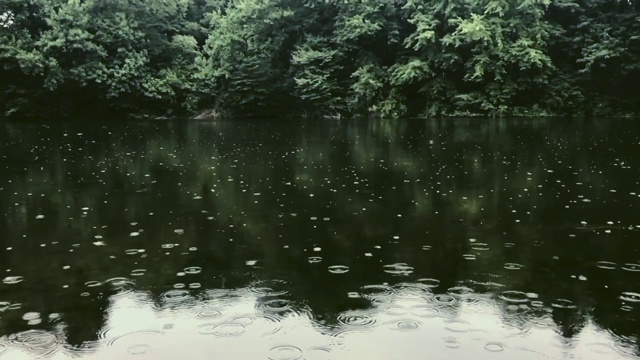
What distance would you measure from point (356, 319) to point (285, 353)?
97 centimetres

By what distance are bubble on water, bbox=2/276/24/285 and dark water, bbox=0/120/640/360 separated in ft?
0.12

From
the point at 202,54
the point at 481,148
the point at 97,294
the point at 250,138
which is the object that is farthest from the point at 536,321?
the point at 202,54

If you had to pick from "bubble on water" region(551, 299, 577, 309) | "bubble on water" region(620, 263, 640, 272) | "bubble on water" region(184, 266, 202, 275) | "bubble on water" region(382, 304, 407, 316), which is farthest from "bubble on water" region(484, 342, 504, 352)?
"bubble on water" region(184, 266, 202, 275)

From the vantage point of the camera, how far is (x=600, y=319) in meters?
5.75

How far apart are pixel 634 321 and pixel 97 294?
5.49 metres

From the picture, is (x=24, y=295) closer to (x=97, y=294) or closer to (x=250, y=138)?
(x=97, y=294)

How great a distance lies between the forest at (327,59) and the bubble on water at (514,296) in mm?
29378

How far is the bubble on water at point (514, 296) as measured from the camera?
629cm

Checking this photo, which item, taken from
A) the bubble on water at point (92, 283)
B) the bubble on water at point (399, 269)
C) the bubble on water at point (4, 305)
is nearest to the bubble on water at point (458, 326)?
the bubble on water at point (399, 269)

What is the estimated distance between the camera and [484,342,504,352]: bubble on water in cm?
520

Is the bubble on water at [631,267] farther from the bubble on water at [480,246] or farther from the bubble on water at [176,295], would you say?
the bubble on water at [176,295]

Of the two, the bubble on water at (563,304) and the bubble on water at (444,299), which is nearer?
the bubble on water at (563,304)

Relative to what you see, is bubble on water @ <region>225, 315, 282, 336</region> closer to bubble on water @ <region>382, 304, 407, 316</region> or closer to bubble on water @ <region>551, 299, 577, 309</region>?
bubble on water @ <region>382, 304, 407, 316</region>

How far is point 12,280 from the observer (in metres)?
7.13
